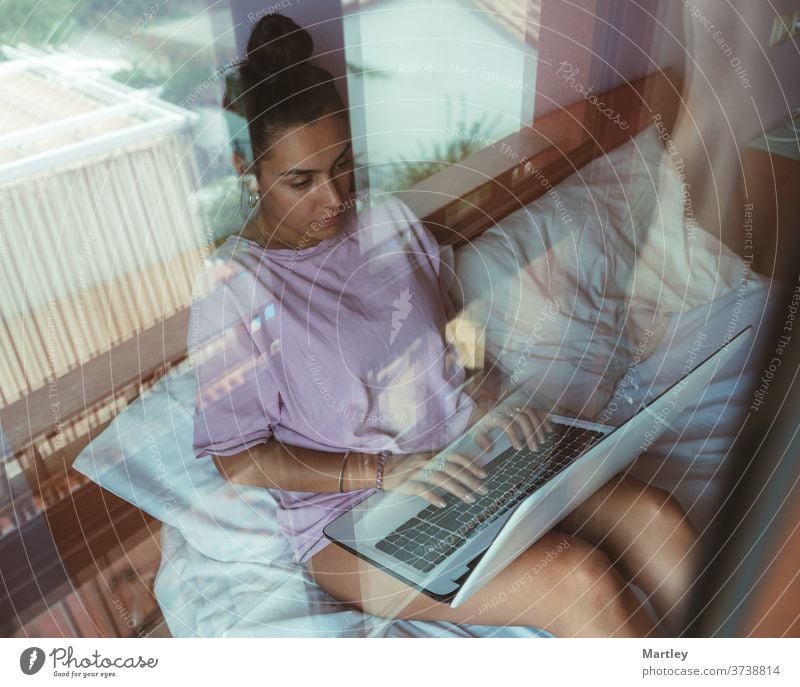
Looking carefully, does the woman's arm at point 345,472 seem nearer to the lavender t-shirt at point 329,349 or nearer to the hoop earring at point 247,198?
the lavender t-shirt at point 329,349

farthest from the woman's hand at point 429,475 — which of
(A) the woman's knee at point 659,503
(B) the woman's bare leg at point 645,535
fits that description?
(A) the woman's knee at point 659,503

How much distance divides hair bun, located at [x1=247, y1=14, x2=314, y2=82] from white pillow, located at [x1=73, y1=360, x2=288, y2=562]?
216 mm

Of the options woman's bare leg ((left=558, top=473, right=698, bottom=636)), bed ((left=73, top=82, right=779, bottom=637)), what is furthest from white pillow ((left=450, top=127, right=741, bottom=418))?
woman's bare leg ((left=558, top=473, right=698, bottom=636))

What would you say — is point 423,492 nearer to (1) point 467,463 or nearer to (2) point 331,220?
(1) point 467,463

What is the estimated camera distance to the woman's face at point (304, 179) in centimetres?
48

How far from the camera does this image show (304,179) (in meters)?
0.50

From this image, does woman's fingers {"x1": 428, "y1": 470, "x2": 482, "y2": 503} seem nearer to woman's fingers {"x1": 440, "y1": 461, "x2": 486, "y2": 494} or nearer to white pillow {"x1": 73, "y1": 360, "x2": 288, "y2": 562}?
woman's fingers {"x1": 440, "y1": 461, "x2": 486, "y2": 494}

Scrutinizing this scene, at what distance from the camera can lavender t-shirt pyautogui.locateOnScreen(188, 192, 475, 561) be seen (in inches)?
20.1

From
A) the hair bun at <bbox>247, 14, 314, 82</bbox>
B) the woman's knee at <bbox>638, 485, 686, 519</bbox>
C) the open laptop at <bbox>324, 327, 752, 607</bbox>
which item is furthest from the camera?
the woman's knee at <bbox>638, 485, 686, 519</bbox>

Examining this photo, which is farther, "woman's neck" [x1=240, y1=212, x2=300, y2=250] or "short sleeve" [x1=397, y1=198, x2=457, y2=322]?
"short sleeve" [x1=397, y1=198, x2=457, y2=322]

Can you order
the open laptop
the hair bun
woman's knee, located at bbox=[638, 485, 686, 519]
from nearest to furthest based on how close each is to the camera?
the hair bun → the open laptop → woman's knee, located at bbox=[638, 485, 686, 519]
